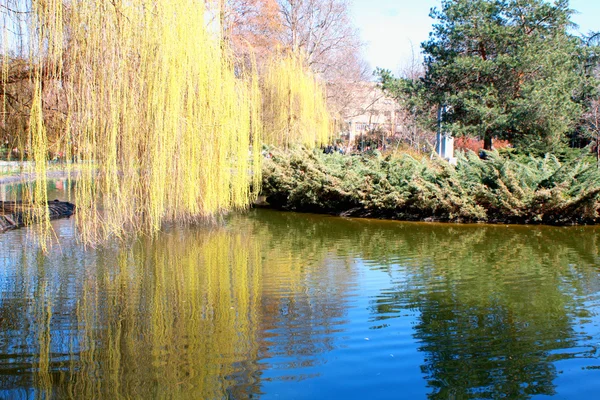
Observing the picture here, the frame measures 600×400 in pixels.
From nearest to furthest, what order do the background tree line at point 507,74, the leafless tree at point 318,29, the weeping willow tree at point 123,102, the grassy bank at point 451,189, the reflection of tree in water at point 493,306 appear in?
the reflection of tree in water at point 493,306
the weeping willow tree at point 123,102
the grassy bank at point 451,189
the background tree line at point 507,74
the leafless tree at point 318,29

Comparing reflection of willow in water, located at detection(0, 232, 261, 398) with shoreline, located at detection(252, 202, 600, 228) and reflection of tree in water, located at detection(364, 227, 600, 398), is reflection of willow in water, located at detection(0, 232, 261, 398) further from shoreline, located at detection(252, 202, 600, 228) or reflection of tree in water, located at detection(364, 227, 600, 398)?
shoreline, located at detection(252, 202, 600, 228)

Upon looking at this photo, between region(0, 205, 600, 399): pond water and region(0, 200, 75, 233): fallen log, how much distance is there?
80cm

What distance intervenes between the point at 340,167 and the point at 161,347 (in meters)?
12.2

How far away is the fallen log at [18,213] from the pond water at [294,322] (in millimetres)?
801

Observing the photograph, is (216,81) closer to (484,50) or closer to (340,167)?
(340,167)

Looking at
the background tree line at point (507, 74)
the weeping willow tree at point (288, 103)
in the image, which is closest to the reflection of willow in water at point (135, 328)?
the weeping willow tree at point (288, 103)

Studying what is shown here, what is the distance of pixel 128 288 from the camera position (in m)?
6.66

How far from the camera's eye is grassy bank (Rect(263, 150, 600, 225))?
516 inches

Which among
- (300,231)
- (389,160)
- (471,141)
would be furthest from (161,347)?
(471,141)

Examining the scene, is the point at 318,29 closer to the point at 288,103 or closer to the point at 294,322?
the point at 288,103

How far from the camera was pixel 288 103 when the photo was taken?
1997cm

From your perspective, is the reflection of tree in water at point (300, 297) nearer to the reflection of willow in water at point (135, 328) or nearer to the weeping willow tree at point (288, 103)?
the reflection of willow in water at point (135, 328)

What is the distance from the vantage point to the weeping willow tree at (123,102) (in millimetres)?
6172

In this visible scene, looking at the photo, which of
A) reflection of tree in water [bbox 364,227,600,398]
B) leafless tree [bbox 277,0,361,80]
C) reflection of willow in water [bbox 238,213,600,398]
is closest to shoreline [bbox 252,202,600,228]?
reflection of willow in water [bbox 238,213,600,398]
